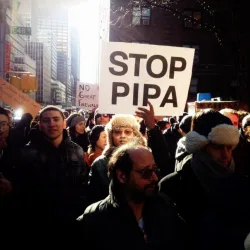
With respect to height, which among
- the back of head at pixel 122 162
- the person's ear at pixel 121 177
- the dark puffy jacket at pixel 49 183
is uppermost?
the back of head at pixel 122 162

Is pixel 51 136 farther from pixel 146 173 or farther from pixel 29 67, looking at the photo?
pixel 29 67

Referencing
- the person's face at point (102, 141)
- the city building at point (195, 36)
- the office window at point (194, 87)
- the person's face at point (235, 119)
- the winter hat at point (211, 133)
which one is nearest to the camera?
the winter hat at point (211, 133)

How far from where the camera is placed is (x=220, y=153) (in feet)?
9.16

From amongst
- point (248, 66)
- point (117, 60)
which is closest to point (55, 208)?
point (117, 60)

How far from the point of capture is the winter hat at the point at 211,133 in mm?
2760

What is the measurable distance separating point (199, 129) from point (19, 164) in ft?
5.68

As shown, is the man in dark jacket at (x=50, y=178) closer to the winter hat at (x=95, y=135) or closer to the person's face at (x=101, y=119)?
the winter hat at (x=95, y=135)

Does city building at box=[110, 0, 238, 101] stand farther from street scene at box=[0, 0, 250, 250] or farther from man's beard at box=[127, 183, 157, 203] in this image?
man's beard at box=[127, 183, 157, 203]

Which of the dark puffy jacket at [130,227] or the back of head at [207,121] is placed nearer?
the dark puffy jacket at [130,227]

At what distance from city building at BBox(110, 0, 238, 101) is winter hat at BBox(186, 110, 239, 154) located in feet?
102

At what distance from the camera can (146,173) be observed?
2.43 m

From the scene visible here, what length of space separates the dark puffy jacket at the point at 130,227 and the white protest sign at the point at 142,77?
208cm

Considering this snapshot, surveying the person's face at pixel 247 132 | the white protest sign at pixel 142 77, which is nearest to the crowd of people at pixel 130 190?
the person's face at pixel 247 132

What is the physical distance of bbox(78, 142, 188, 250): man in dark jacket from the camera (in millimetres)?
2242
